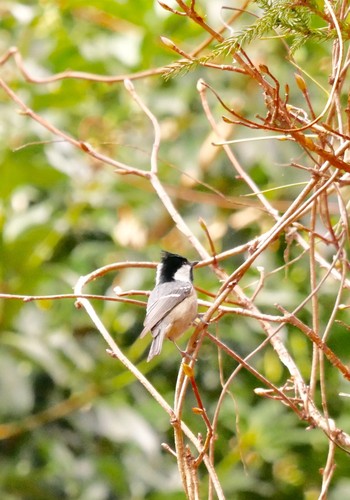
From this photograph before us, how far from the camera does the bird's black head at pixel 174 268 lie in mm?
2760

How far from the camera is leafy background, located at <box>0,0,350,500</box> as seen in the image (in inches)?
155

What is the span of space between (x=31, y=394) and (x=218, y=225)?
114 centimetres

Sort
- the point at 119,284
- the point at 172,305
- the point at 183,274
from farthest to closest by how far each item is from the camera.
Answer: the point at 119,284, the point at 183,274, the point at 172,305

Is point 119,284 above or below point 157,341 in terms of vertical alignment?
below

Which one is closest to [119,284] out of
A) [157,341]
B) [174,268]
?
[174,268]

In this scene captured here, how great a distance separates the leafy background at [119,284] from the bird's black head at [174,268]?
82 cm

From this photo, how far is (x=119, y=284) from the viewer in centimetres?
419

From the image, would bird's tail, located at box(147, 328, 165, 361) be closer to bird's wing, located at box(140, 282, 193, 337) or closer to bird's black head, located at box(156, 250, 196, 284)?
bird's wing, located at box(140, 282, 193, 337)

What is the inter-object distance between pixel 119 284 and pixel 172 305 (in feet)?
5.19

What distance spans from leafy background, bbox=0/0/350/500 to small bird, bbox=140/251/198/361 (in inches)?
33.8

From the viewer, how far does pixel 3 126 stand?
480 cm

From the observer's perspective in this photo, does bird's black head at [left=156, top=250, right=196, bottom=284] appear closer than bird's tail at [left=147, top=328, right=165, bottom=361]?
No

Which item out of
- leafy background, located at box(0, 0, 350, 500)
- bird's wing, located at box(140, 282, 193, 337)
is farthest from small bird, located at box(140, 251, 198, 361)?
leafy background, located at box(0, 0, 350, 500)

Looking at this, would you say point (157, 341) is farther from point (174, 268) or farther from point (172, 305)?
point (174, 268)
